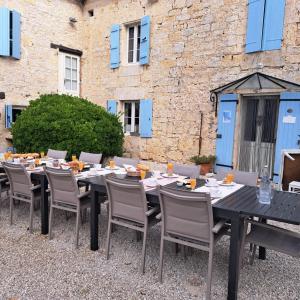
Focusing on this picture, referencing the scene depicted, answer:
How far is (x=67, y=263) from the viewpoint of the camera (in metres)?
2.82

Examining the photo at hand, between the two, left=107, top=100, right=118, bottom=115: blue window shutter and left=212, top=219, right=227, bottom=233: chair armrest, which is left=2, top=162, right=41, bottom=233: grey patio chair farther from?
left=107, top=100, right=118, bottom=115: blue window shutter

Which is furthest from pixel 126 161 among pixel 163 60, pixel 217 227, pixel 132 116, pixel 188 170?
pixel 132 116

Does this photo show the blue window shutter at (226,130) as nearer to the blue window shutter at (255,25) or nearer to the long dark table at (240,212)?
the blue window shutter at (255,25)

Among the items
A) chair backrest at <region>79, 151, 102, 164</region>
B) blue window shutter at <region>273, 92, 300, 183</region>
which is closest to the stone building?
blue window shutter at <region>273, 92, 300, 183</region>

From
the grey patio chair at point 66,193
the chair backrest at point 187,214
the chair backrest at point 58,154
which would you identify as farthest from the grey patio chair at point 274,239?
the chair backrest at point 58,154

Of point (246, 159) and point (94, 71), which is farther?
point (94, 71)

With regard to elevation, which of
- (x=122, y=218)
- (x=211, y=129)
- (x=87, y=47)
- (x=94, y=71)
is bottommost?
(x=122, y=218)

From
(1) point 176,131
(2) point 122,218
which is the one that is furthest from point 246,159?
(2) point 122,218

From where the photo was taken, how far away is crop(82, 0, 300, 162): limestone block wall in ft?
21.1

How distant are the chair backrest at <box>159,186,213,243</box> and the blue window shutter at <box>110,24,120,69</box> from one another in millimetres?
7244

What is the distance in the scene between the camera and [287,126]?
5.89m

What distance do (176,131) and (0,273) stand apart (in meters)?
5.81

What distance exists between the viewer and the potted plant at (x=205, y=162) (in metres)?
6.87

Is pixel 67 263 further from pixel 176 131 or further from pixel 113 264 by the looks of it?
pixel 176 131
